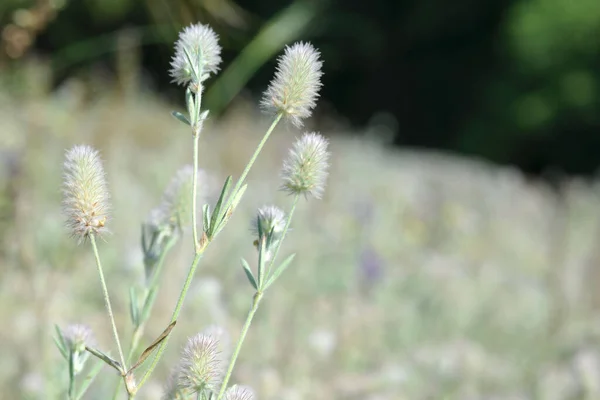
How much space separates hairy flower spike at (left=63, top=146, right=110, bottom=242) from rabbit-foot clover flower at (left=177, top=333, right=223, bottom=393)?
5.5 inches

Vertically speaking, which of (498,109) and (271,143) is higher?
(498,109)

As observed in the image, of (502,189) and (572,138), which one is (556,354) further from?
(572,138)

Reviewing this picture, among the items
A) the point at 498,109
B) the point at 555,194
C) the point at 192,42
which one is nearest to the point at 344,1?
the point at 498,109

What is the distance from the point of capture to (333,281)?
2.54 meters

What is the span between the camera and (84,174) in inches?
28.7

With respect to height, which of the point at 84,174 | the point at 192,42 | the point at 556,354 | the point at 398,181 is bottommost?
the point at 84,174

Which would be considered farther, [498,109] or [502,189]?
[498,109]

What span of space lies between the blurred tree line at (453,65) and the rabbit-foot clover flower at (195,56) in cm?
529

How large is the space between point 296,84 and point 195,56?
0.34 feet

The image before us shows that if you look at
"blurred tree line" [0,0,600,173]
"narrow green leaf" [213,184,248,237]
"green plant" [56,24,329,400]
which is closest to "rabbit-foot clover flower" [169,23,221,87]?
"green plant" [56,24,329,400]

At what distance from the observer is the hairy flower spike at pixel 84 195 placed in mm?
728

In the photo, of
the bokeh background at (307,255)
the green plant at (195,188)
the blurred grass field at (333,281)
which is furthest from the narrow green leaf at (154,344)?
the bokeh background at (307,255)

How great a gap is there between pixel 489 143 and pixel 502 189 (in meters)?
4.69

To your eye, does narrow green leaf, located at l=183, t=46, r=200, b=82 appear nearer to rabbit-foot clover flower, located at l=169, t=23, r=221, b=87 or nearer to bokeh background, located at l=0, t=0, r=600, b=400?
rabbit-foot clover flower, located at l=169, t=23, r=221, b=87
